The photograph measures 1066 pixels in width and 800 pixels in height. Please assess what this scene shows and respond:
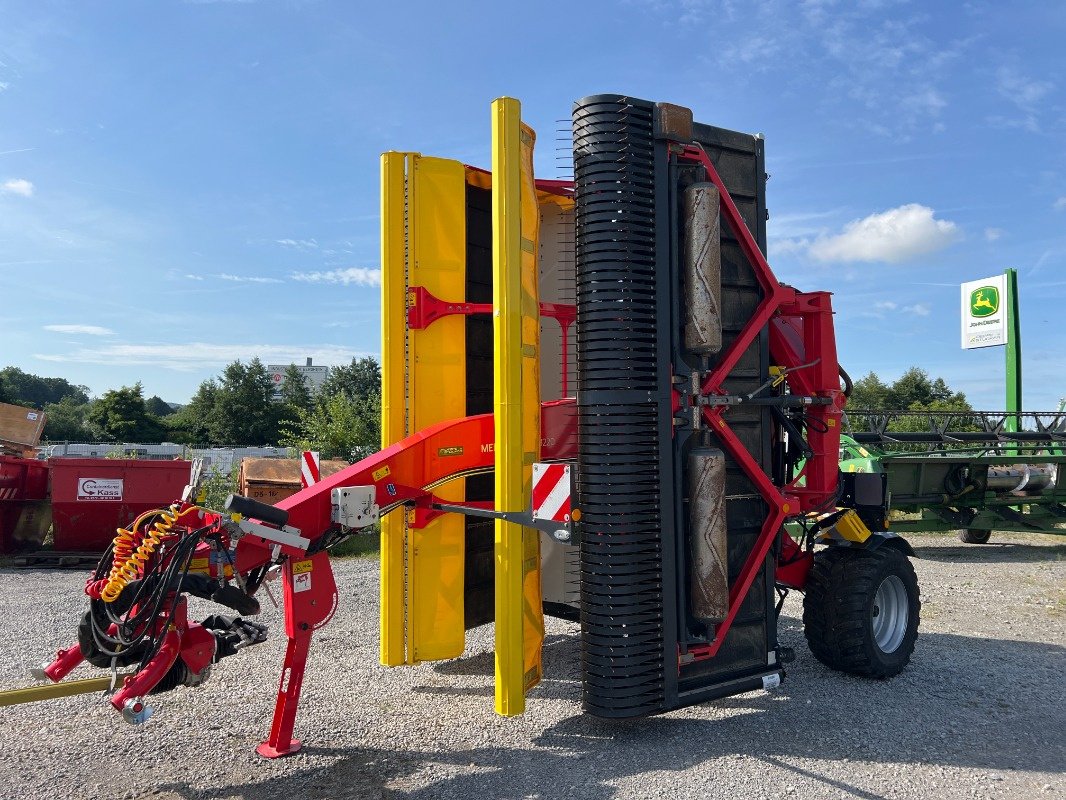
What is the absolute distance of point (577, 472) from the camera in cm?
439

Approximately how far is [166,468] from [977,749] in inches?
456

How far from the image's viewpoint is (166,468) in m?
12.4

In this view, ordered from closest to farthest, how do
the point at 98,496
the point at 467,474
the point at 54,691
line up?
the point at 54,691 < the point at 467,474 < the point at 98,496

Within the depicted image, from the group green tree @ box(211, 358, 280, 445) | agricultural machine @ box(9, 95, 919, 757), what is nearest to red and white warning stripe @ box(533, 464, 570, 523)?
agricultural machine @ box(9, 95, 919, 757)

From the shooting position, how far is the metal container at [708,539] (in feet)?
14.4

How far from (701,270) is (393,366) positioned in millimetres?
2138

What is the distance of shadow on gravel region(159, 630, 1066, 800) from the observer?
12.9 ft

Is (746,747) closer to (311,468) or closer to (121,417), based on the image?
(311,468)

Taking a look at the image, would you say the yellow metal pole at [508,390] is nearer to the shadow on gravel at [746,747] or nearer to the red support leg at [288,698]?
the shadow on gravel at [746,747]

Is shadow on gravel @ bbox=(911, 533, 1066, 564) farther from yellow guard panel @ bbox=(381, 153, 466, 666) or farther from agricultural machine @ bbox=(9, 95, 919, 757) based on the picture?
yellow guard panel @ bbox=(381, 153, 466, 666)

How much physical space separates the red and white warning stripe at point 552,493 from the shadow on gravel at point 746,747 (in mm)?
1313

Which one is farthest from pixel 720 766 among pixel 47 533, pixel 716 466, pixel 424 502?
pixel 47 533

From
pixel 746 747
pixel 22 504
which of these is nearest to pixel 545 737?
pixel 746 747

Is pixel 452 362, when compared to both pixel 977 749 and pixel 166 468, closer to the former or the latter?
pixel 977 749
